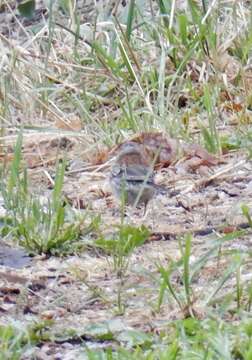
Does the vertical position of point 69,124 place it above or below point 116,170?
below

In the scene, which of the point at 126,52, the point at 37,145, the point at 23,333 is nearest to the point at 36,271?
the point at 23,333

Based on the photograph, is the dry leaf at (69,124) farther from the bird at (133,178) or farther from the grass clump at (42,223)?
the grass clump at (42,223)

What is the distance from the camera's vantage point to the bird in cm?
384

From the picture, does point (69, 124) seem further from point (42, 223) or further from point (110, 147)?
point (42, 223)

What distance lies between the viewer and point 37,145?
4.97 m

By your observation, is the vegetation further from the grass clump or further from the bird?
the bird

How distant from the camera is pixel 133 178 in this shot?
3957 millimetres

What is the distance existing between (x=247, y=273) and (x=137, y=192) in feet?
2.88

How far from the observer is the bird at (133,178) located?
384cm

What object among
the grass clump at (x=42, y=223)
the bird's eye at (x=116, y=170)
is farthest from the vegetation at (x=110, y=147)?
the bird's eye at (x=116, y=170)

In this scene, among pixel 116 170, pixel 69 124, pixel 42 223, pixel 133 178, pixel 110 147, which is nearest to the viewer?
pixel 42 223

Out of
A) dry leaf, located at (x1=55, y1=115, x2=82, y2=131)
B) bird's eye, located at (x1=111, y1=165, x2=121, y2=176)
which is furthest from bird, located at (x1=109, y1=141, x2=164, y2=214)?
dry leaf, located at (x1=55, y1=115, x2=82, y2=131)

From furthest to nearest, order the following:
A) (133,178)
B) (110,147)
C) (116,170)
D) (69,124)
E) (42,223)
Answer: (69,124), (110,147), (116,170), (133,178), (42,223)

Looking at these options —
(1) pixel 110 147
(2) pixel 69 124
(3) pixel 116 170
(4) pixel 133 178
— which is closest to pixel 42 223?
(4) pixel 133 178
